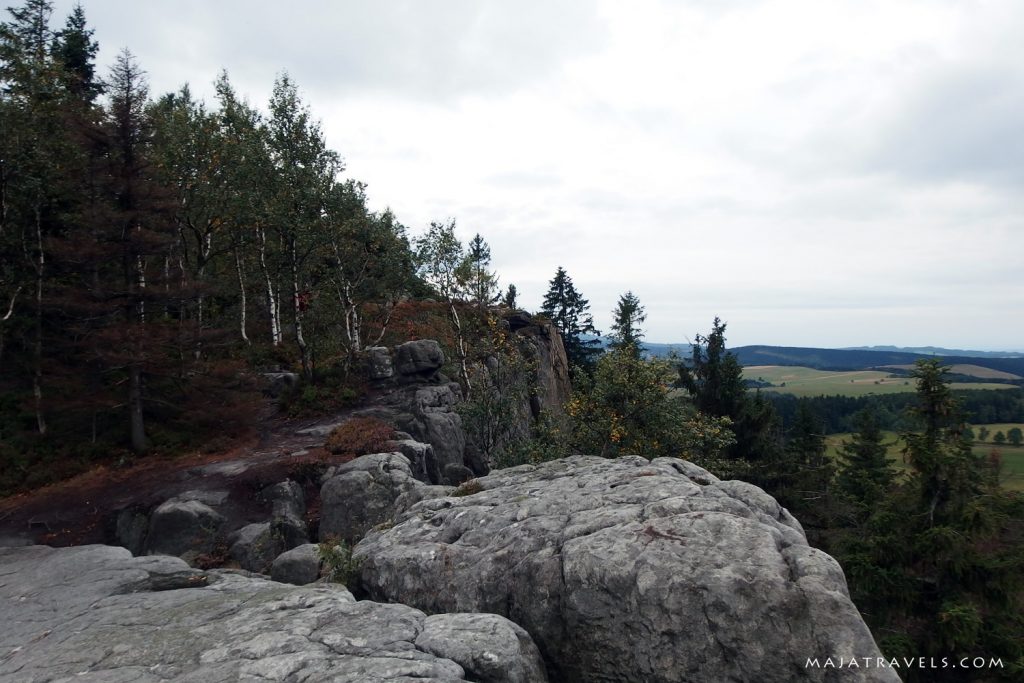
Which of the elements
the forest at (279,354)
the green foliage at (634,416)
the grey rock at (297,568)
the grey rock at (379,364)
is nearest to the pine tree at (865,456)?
the forest at (279,354)

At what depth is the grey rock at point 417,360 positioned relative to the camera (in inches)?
1297

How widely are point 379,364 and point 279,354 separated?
886 cm

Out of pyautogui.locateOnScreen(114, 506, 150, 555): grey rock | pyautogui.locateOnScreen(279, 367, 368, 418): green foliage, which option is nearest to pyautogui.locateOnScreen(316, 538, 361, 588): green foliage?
pyautogui.locateOnScreen(114, 506, 150, 555): grey rock

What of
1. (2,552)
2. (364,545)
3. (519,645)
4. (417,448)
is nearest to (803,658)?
(519,645)

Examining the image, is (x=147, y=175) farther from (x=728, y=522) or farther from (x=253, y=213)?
(x=728, y=522)

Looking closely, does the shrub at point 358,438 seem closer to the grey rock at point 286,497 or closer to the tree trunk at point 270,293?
the grey rock at point 286,497

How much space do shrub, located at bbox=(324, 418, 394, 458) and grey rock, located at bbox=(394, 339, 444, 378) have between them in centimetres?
567

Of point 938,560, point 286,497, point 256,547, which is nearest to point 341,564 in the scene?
point 256,547

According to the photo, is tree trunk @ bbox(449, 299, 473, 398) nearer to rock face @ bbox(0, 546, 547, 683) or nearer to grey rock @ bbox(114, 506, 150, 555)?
grey rock @ bbox(114, 506, 150, 555)

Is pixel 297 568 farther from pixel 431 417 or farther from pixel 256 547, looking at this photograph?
pixel 431 417

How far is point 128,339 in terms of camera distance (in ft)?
77.6

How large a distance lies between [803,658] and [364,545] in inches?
406

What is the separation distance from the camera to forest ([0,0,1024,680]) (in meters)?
18.3

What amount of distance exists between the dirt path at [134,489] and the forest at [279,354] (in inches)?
62.5
